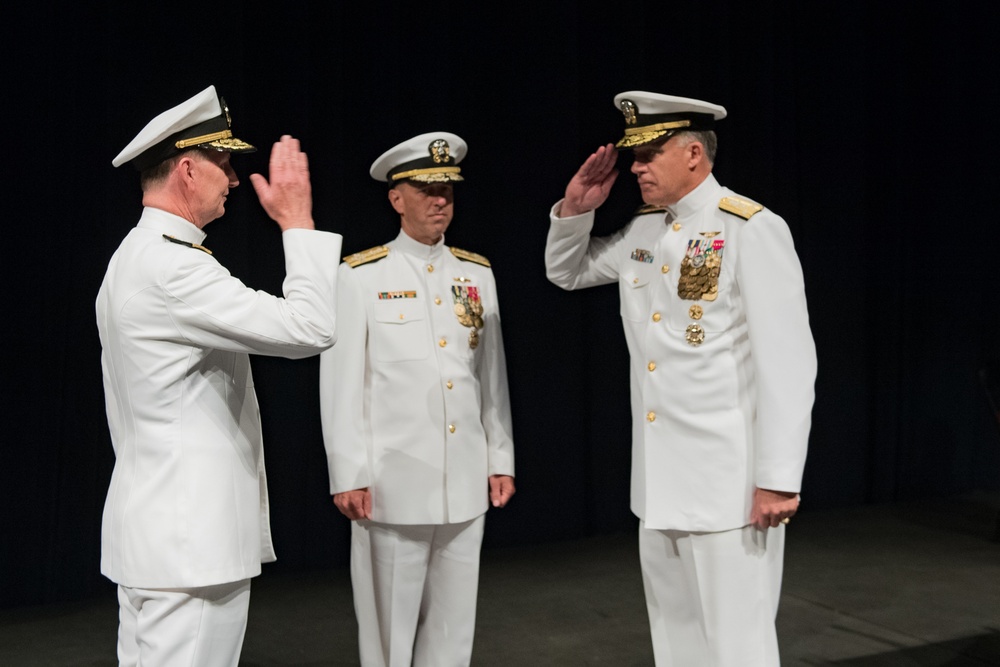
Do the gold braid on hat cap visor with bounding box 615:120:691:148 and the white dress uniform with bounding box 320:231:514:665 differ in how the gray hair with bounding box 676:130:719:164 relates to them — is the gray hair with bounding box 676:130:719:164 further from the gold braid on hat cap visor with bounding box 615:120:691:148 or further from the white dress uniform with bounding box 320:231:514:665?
the white dress uniform with bounding box 320:231:514:665

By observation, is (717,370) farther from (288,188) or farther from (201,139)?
(201,139)

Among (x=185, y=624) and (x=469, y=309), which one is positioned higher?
(x=469, y=309)

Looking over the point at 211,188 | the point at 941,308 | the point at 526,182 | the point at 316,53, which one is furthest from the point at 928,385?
the point at 211,188

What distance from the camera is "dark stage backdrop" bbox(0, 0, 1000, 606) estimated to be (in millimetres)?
3834

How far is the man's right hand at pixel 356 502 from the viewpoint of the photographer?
2.60m

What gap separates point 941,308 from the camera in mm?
5973

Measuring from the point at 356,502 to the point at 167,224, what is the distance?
1.00 metres

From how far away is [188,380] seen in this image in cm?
Result: 182

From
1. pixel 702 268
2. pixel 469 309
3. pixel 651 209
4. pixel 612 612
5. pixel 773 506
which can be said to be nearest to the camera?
pixel 773 506

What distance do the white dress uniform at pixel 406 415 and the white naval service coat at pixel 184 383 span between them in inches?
28.9

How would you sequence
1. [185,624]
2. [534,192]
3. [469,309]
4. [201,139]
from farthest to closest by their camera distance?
1. [534,192]
2. [469,309]
3. [201,139]
4. [185,624]

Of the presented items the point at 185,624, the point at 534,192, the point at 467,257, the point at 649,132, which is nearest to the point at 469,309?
the point at 467,257

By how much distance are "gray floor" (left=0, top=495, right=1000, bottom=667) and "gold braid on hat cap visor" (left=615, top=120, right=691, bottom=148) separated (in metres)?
1.74

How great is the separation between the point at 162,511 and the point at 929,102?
5.27 metres
